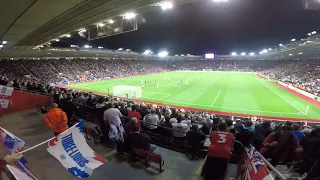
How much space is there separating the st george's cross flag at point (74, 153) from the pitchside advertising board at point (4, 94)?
34.3 feet

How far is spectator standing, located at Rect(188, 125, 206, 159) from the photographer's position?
7070 millimetres

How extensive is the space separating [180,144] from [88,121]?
5968 mm

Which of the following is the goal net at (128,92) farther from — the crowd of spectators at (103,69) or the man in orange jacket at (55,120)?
the man in orange jacket at (55,120)

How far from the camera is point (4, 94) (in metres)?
12.8

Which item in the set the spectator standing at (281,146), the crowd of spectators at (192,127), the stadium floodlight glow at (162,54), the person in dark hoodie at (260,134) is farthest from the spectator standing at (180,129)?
the stadium floodlight glow at (162,54)

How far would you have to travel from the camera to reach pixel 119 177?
20.7 ft

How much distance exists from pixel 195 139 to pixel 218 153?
1778 millimetres

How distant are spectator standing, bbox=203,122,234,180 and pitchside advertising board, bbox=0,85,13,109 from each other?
12.2 m

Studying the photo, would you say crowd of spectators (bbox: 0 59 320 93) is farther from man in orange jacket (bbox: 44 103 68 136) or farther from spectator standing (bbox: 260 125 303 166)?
spectator standing (bbox: 260 125 303 166)

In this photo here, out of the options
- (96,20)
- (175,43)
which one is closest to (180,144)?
(96,20)

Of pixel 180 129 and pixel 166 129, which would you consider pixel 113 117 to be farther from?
pixel 180 129

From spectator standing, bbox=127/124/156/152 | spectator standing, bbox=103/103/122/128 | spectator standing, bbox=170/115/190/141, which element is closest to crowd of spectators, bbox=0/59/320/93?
spectator standing, bbox=103/103/122/128

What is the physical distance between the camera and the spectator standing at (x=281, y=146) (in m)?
5.43

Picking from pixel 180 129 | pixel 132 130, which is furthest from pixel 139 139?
pixel 180 129
